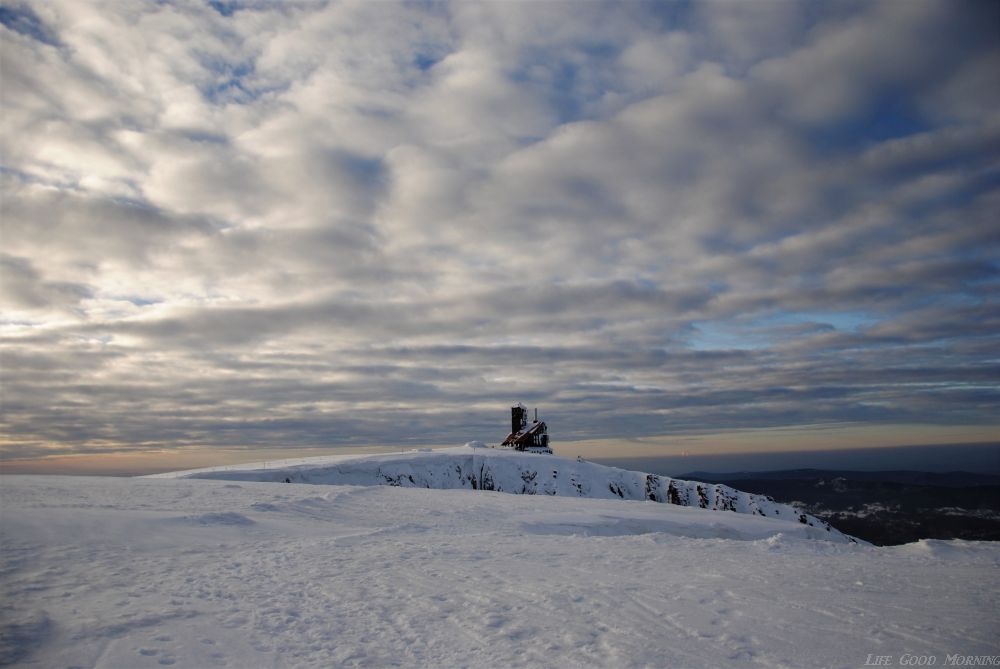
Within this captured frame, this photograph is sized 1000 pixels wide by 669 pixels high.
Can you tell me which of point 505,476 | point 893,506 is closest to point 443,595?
point 505,476

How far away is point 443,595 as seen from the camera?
10031mm

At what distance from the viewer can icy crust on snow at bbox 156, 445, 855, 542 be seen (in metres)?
49.9

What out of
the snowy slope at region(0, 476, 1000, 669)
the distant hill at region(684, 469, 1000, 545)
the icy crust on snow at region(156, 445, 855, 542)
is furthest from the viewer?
the distant hill at region(684, 469, 1000, 545)

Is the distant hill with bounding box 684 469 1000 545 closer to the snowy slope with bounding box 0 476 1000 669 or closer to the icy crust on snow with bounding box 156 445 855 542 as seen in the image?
the icy crust on snow with bounding box 156 445 855 542

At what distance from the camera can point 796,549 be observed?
16453mm

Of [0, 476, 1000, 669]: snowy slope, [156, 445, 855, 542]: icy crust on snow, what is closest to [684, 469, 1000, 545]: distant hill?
[156, 445, 855, 542]: icy crust on snow

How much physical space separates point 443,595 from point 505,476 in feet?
166

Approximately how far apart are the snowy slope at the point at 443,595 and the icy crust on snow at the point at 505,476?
1273 inches

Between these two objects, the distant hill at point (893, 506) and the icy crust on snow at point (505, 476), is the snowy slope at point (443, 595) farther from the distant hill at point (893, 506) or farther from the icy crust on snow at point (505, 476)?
the distant hill at point (893, 506)

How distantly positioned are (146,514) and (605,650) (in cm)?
1450

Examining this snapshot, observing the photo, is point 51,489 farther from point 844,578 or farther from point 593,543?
point 844,578

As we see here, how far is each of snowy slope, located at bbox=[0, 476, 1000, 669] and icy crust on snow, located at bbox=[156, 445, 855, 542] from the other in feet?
106

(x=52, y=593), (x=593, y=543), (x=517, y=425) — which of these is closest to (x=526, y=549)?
(x=593, y=543)

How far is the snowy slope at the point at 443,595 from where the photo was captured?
24.4ft
